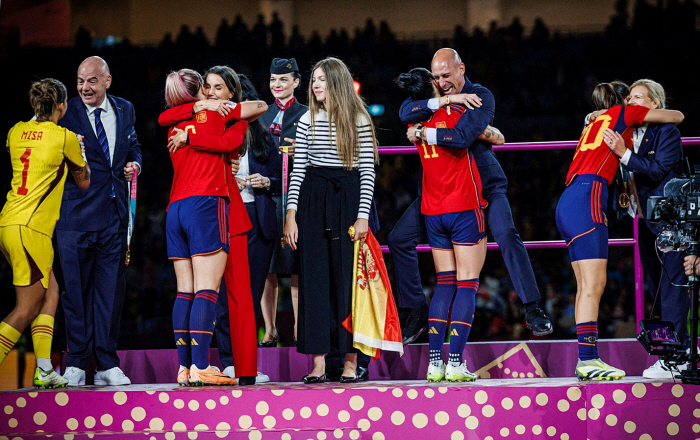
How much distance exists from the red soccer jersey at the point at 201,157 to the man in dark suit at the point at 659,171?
69.9 inches

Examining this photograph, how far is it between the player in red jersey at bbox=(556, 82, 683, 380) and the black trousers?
101 centimetres

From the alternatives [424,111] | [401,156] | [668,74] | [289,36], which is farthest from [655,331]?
[289,36]

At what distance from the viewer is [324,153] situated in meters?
3.56

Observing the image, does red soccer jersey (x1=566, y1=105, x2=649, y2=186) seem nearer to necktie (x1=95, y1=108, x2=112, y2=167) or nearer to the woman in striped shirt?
the woman in striped shirt

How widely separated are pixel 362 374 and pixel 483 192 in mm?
1049

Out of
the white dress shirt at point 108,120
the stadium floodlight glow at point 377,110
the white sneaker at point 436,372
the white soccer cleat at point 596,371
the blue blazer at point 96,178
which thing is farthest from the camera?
the stadium floodlight glow at point 377,110

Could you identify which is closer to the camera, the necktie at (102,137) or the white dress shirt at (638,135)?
the white dress shirt at (638,135)

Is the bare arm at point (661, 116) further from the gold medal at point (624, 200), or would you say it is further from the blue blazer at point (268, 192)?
the blue blazer at point (268, 192)

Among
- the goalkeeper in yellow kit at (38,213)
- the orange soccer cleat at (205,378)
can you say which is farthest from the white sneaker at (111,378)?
the orange soccer cleat at (205,378)

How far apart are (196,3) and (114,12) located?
1223mm

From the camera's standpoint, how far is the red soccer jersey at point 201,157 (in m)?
3.37

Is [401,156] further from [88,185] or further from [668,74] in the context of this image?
[88,185]

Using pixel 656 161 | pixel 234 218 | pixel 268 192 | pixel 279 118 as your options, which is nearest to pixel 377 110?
pixel 279 118

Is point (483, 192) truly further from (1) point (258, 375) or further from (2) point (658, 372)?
(1) point (258, 375)
